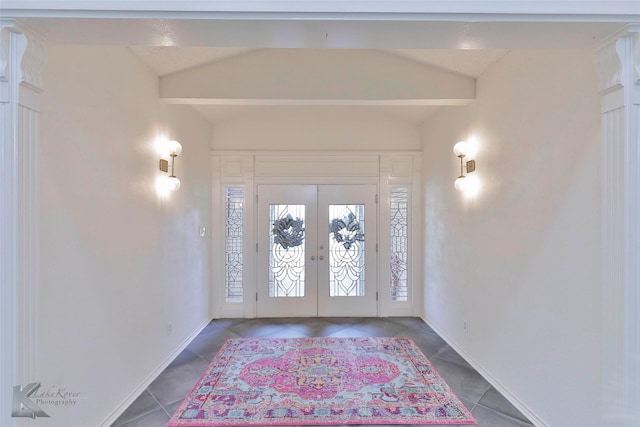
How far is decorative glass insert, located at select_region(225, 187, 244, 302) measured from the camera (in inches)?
170

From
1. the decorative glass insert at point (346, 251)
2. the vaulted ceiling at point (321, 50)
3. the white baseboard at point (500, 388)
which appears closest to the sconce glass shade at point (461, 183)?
the vaulted ceiling at point (321, 50)

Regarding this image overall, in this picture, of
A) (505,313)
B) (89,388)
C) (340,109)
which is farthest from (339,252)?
(89,388)

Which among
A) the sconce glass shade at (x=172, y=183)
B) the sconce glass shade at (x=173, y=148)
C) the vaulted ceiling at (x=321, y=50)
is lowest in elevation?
the sconce glass shade at (x=172, y=183)

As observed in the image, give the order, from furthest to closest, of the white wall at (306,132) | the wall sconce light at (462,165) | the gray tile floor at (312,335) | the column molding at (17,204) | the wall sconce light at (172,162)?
the white wall at (306,132)
the wall sconce light at (462,165)
the wall sconce light at (172,162)
the gray tile floor at (312,335)
the column molding at (17,204)

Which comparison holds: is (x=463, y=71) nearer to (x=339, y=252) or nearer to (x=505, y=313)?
(x=505, y=313)

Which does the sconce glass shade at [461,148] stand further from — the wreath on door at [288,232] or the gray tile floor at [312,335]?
the wreath on door at [288,232]

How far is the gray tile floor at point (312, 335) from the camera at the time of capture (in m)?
2.20

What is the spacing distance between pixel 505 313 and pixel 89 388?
2997 millimetres

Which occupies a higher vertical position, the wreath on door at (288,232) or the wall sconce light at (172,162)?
the wall sconce light at (172,162)

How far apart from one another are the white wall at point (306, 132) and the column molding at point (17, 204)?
3.12 m

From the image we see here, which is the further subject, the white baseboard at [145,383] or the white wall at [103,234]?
the white baseboard at [145,383]

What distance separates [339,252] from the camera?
434 centimetres

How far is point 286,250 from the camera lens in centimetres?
432

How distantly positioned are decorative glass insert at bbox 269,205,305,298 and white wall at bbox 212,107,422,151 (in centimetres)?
92
